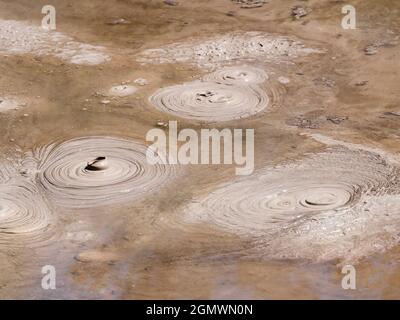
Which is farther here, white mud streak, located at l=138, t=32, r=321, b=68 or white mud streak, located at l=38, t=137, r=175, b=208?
white mud streak, located at l=138, t=32, r=321, b=68

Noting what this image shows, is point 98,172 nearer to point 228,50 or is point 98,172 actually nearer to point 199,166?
point 199,166

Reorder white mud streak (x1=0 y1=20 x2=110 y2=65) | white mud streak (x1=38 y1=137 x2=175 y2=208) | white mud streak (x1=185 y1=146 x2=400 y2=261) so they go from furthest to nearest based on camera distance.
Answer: white mud streak (x1=0 y1=20 x2=110 y2=65) < white mud streak (x1=38 y1=137 x2=175 y2=208) < white mud streak (x1=185 y1=146 x2=400 y2=261)

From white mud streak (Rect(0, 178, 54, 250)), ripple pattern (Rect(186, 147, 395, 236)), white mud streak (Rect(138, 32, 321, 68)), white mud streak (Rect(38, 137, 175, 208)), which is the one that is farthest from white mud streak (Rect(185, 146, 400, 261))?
white mud streak (Rect(138, 32, 321, 68))

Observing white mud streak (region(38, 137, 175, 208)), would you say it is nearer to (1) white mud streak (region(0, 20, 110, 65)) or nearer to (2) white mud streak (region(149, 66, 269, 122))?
(2) white mud streak (region(149, 66, 269, 122))

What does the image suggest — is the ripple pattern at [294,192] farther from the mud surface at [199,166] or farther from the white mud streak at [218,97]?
the white mud streak at [218,97]

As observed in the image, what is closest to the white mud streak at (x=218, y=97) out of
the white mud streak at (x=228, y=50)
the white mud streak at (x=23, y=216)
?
→ the white mud streak at (x=228, y=50)

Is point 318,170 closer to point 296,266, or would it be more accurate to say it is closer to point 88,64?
point 296,266

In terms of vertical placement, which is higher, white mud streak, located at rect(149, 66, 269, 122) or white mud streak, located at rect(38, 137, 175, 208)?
white mud streak, located at rect(149, 66, 269, 122)
